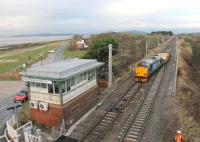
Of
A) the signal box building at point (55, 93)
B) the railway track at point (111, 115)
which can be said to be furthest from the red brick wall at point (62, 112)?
the railway track at point (111, 115)

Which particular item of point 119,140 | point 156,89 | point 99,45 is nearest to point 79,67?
point 119,140

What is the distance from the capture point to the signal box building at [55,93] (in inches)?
792

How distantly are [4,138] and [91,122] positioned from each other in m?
7.54

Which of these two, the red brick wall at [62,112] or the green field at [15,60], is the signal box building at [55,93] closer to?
the red brick wall at [62,112]

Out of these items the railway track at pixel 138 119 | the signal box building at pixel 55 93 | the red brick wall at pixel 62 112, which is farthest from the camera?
the red brick wall at pixel 62 112

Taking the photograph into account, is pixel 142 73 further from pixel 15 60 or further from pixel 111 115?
pixel 15 60

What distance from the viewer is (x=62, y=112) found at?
20.3 m

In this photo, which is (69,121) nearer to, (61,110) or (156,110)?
(61,110)

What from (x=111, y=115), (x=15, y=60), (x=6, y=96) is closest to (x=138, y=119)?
(x=111, y=115)

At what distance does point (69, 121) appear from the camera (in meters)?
21.0

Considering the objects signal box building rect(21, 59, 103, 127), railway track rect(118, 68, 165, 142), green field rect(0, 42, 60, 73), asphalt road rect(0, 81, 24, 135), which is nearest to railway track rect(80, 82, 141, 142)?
railway track rect(118, 68, 165, 142)

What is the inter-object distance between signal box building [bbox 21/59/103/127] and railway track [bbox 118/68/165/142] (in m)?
5.04

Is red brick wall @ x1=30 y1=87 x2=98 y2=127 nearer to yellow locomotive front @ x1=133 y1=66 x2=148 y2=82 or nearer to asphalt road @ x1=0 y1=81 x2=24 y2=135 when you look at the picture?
asphalt road @ x1=0 y1=81 x2=24 y2=135

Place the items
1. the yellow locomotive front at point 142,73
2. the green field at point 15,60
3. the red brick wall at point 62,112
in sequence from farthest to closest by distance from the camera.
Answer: the green field at point 15,60, the yellow locomotive front at point 142,73, the red brick wall at point 62,112
